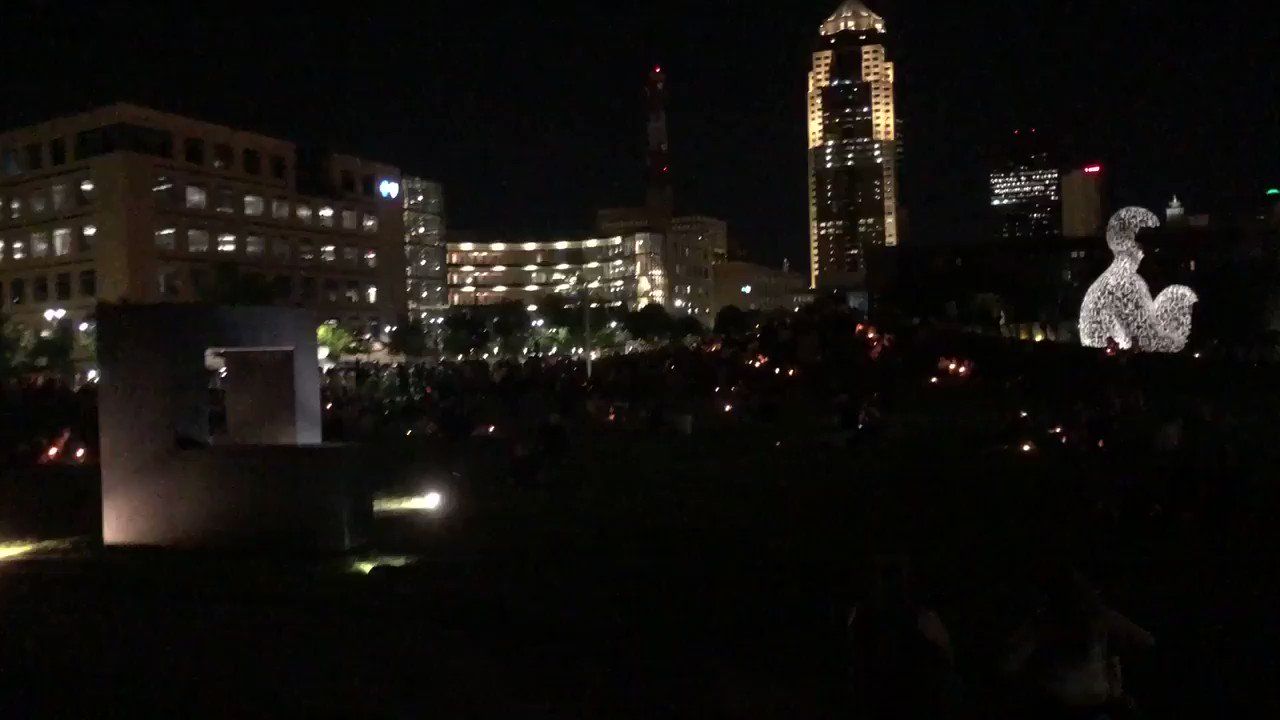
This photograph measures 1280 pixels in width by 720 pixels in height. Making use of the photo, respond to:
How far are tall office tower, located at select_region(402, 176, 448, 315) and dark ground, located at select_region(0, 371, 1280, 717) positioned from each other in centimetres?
8005

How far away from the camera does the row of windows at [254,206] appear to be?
59.2 metres

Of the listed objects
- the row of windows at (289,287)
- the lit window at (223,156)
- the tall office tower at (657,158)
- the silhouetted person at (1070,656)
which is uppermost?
the tall office tower at (657,158)

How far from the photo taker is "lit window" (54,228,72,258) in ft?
193

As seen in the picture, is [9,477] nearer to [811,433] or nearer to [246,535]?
[246,535]

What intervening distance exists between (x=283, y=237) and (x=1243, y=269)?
158 ft

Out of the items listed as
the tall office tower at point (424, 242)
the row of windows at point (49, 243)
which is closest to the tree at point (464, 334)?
the row of windows at point (49, 243)

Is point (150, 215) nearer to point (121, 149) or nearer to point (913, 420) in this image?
point (121, 149)

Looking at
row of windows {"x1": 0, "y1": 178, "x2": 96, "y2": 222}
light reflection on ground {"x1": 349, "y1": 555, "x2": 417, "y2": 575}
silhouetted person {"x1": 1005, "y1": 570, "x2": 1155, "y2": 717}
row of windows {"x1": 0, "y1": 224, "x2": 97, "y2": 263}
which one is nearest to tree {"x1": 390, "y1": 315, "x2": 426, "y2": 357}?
row of windows {"x1": 0, "y1": 224, "x2": 97, "y2": 263}

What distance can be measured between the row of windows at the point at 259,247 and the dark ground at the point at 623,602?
4857 centimetres

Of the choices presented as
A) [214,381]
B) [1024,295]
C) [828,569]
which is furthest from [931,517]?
[1024,295]

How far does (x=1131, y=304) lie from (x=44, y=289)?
51902 millimetres

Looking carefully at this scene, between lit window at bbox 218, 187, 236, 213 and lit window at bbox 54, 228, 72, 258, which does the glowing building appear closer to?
lit window at bbox 218, 187, 236, 213

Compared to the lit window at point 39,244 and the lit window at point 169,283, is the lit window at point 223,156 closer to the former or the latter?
the lit window at point 169,283

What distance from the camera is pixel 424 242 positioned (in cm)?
9462
